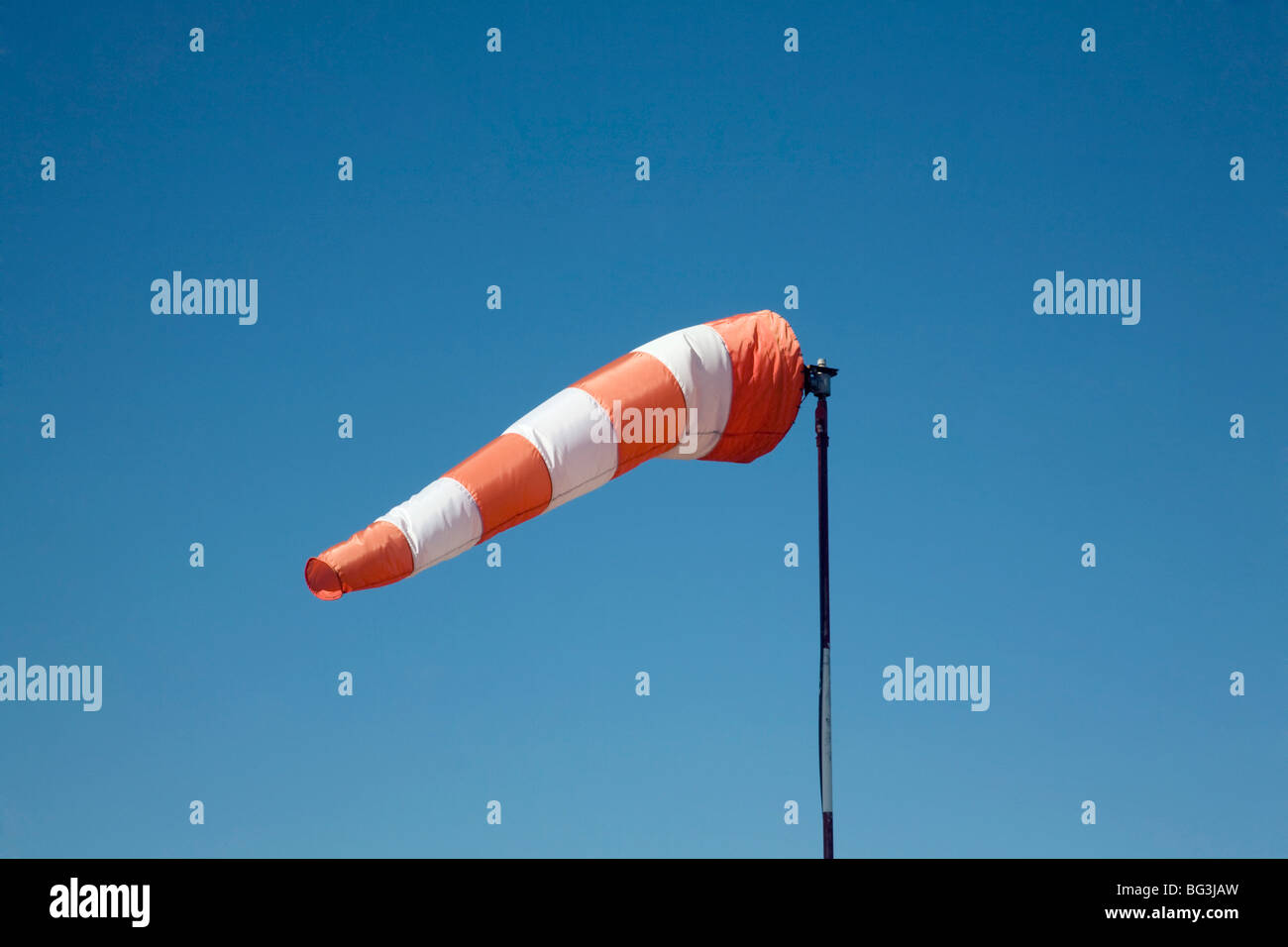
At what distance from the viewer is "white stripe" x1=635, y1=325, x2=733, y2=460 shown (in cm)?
1395

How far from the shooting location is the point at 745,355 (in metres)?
14.4

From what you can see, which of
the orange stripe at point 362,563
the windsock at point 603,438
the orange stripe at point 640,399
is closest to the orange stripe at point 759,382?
the windsock at point 603,438

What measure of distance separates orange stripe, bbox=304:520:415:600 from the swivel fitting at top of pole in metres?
4.59

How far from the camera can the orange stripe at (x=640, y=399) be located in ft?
44.0

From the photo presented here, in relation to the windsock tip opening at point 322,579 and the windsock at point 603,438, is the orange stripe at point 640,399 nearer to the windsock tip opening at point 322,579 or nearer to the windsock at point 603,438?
the windsock at point 603,438

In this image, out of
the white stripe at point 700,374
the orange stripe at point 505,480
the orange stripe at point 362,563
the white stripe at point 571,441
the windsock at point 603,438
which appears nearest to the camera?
the orange stripe at point 362,563

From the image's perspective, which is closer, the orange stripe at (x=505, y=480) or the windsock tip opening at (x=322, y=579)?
the windsock tip opening at (x=322, y=579)

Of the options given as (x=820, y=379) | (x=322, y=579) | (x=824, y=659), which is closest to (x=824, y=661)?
(x=824, y=659)

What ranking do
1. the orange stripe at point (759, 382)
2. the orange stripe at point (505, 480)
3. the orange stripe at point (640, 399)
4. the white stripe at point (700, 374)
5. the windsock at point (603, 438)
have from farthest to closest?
1. the orange stripe at point (759, 382)
2. the white stripe at point (700, 374)
3. the orange stripe at point (640, 399)
4. the orange stripe at point (505, 480)
5. the windsock at point (603, 438)

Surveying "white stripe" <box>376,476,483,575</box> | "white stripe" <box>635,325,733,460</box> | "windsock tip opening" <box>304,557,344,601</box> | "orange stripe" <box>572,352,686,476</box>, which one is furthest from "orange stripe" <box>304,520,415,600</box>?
"white stripe" <box>635,325,733,460</box>

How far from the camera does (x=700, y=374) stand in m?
14.1
